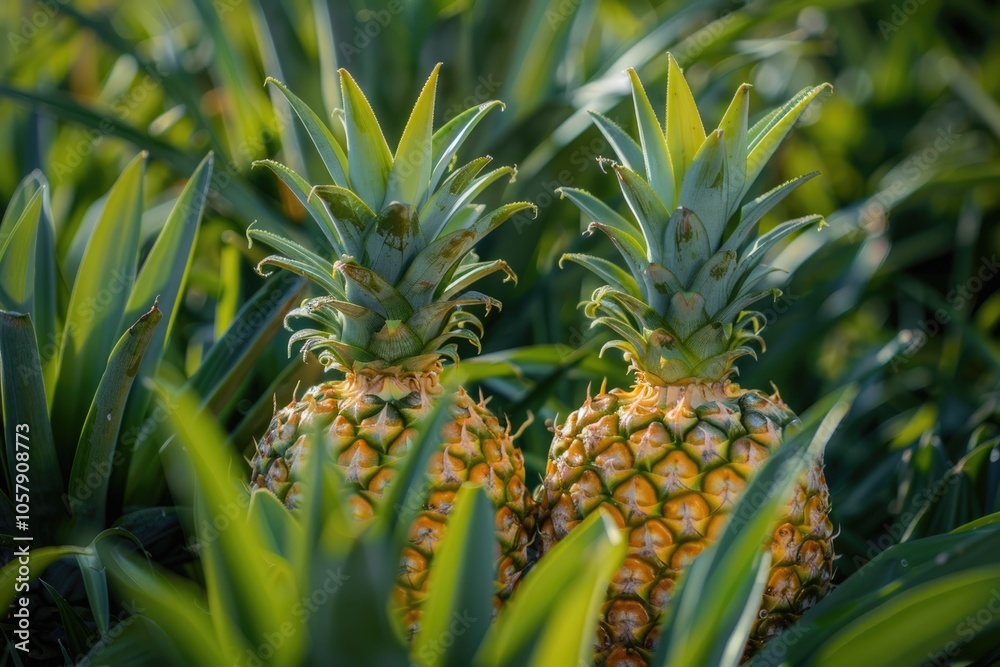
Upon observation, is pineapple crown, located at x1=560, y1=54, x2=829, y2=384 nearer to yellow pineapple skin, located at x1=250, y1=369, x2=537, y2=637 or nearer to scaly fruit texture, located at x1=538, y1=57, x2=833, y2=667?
scaly fruit texture, located at x1=538, y1=57, x2=833, y2=667

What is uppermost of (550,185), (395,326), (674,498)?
(550,185)

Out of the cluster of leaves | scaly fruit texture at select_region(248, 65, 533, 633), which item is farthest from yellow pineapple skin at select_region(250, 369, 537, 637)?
the cluster of leaves

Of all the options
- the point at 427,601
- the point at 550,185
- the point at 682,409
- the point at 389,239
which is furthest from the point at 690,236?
the point at 550,185

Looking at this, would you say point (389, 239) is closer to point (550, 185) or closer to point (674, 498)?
point (674, 498)

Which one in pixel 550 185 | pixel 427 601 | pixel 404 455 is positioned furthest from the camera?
pixel 550 185

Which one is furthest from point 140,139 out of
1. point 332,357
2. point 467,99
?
point 332,357

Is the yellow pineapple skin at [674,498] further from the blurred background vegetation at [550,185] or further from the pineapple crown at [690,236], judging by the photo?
the blurred background vegetation at [550,185]

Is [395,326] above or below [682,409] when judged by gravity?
above

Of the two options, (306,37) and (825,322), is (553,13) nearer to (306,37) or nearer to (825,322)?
(306,37)
